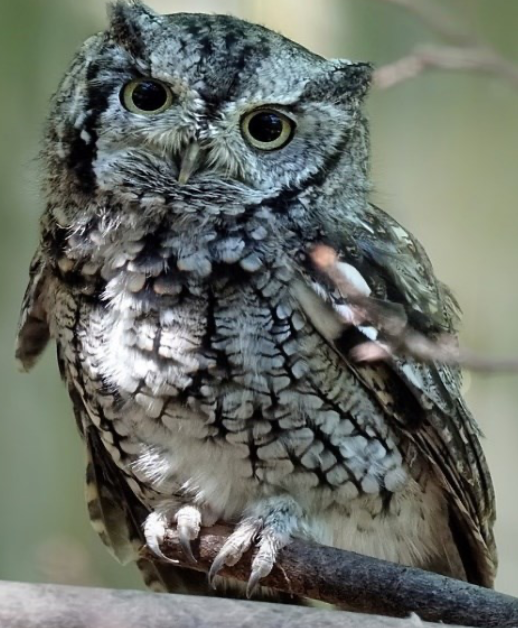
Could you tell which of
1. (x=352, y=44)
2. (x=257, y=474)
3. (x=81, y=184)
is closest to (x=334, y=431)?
(x=257, y=474)

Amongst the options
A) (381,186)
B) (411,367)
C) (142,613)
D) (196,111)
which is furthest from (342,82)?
(381,186)

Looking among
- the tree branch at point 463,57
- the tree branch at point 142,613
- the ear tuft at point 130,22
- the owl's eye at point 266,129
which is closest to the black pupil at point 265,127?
the owl's eye at point 266,129

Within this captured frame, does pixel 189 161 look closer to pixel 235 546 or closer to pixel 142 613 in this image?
pixel 235 546

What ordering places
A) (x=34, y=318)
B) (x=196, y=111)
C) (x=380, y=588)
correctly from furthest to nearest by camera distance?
(x=34, y=318) → (x=196, y=111) → (x=380, y=588)

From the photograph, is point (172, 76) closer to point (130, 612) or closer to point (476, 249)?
point (130, 612)

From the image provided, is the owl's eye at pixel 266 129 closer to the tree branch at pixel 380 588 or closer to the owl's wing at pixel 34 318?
the owl's wing at pixel 34 318

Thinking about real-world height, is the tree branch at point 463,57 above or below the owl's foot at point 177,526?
above
